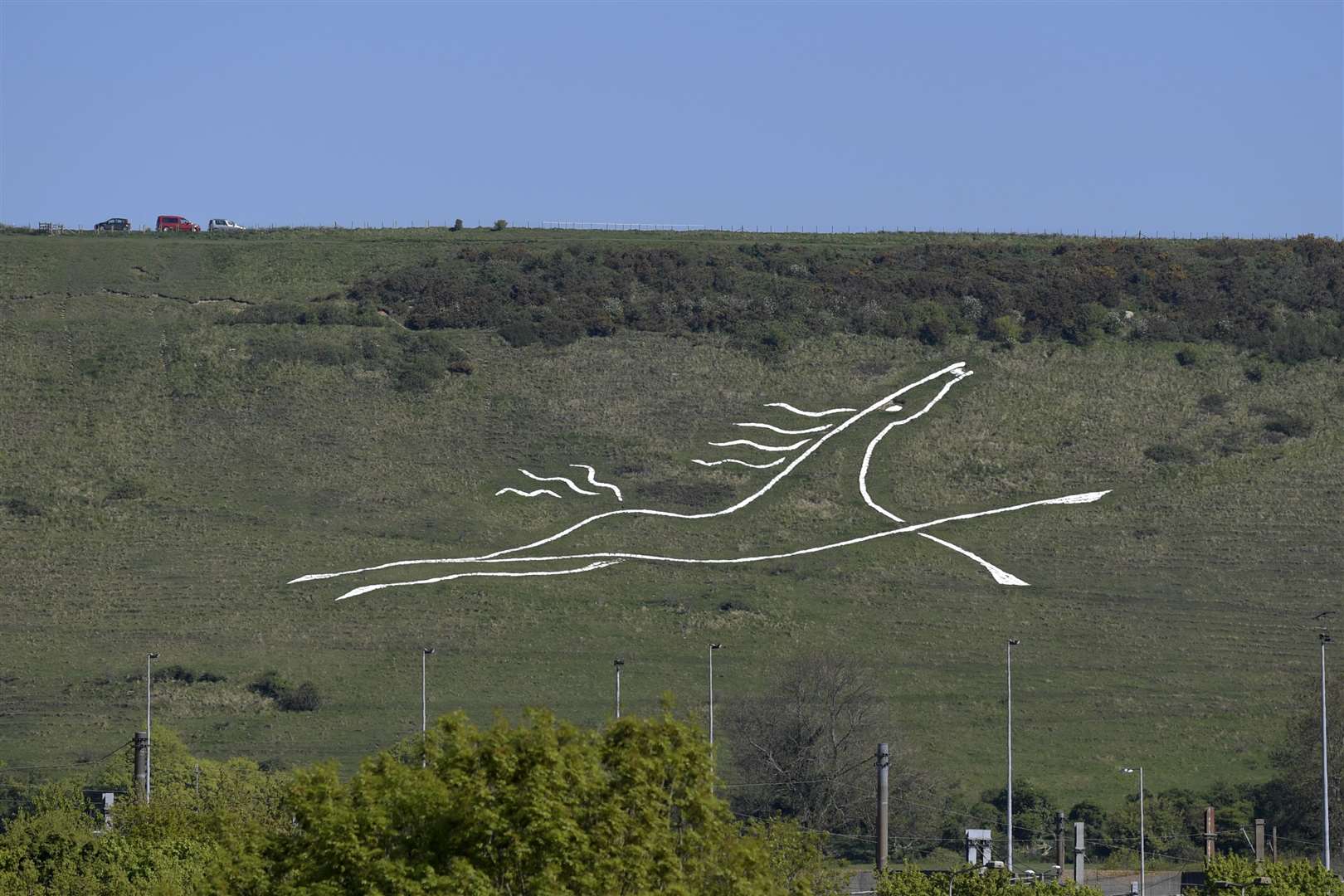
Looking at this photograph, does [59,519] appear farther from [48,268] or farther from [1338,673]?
[1338,673]

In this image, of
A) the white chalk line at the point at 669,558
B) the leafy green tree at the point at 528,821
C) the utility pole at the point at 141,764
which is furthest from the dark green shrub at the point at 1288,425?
the leafy green tree at the point at 528,821

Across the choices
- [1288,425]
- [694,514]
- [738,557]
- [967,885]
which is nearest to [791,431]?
[694,514]

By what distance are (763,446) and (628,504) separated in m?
9.92

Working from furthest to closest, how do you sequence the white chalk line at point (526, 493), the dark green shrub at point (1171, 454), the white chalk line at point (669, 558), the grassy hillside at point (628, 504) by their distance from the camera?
the dark green shrub at point (1171, 454) < the white chalk line at point (526, 493) < the white chalk line at point (669, 558) < the grassy hillside at point (628, 504)

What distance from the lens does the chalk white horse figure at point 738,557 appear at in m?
82.4

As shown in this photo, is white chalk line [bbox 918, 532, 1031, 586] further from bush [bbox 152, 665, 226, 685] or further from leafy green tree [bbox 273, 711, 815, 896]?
leafy green tree [bbox 273, 711, 815, 896]

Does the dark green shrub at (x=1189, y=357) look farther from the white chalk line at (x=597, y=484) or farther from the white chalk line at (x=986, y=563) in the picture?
the white chalk line at (x=597, y=484)

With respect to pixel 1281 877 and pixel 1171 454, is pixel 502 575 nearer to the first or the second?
pixel 1171 454

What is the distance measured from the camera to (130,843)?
113ft

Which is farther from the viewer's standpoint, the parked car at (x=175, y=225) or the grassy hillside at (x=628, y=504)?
the parked car at (x=175, y=225)

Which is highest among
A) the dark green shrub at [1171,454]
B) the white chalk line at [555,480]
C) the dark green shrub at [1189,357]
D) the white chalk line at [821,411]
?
the dark green shrub at [1189,357]

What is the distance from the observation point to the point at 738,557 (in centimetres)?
8456

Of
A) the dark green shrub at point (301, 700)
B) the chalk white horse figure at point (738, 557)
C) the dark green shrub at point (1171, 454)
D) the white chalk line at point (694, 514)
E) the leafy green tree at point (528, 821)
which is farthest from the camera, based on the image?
the dark green shrub at point (1171, 454)

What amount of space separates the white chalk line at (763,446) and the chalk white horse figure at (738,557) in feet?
0.13
